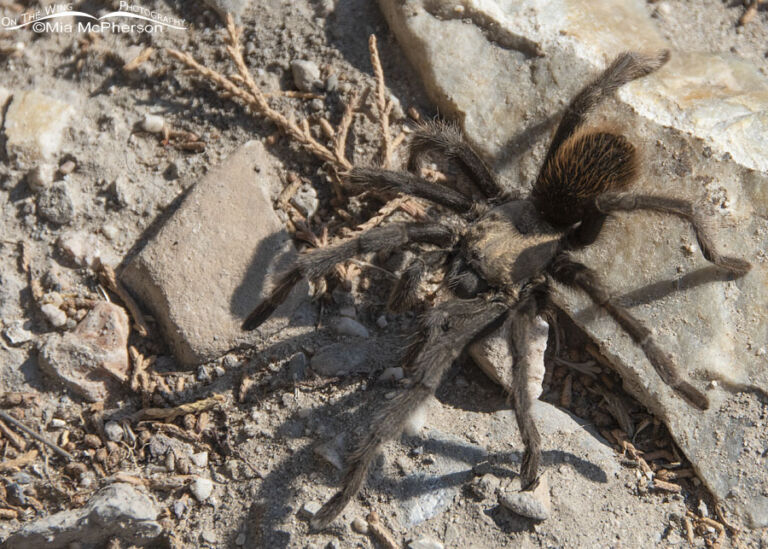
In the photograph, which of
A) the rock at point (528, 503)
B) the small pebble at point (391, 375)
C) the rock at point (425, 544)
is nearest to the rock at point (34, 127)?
the small pebble at point (391, 375)

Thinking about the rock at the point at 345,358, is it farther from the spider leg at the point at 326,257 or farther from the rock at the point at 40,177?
the rock at the point at 40,177

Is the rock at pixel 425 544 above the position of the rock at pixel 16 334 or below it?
below

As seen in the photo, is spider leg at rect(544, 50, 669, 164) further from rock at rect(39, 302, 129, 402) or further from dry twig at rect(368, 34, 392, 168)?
rock at rect(39, 302, 129, 402)

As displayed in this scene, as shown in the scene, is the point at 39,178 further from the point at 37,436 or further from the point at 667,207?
the point at 667,207

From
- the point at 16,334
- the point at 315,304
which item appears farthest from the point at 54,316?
the point at 315,304

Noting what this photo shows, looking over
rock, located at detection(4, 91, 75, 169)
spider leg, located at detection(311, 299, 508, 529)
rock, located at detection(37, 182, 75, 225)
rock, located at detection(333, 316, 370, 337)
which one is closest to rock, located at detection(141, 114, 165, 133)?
rock, located at detection(4, 91, 75, 169)

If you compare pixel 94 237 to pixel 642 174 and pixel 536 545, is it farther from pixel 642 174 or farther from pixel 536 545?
pixel 642 174
